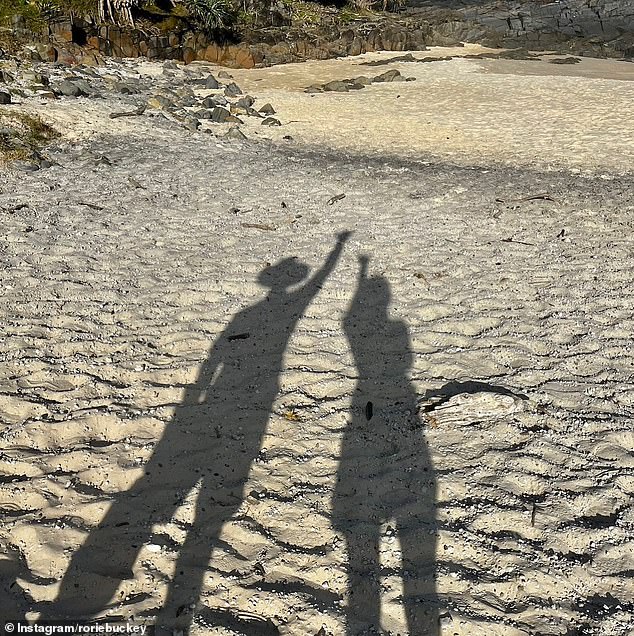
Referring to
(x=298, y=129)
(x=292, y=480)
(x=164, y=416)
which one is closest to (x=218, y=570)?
(x=292, y=480)

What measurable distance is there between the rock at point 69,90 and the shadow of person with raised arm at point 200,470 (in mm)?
10705

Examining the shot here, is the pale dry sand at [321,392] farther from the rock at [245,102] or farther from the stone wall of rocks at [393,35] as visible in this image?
the stone wall of rocks at [393,35]

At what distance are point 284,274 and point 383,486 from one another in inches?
140

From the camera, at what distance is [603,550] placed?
3.46 meters

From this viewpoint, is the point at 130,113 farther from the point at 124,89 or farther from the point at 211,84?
the point at 211,84

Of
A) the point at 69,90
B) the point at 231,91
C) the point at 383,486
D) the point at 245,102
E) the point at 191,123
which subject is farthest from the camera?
the point at 231,91

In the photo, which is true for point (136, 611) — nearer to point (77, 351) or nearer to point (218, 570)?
point (218, 570)

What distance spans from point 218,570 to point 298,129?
12571mm

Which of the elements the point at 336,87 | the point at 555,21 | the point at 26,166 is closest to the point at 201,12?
the point at 336,87

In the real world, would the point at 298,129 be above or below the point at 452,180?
above

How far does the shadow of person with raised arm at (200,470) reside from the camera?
309 cm

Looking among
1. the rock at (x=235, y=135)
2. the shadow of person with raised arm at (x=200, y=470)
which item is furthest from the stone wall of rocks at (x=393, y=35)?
the shadow of person with raised arm at (x=200, y=470)

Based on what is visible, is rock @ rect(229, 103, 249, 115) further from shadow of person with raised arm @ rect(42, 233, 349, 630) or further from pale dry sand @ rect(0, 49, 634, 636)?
shadow of person with raised arm @ rect(42, 233, 349, 630)

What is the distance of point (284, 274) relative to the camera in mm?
7039
